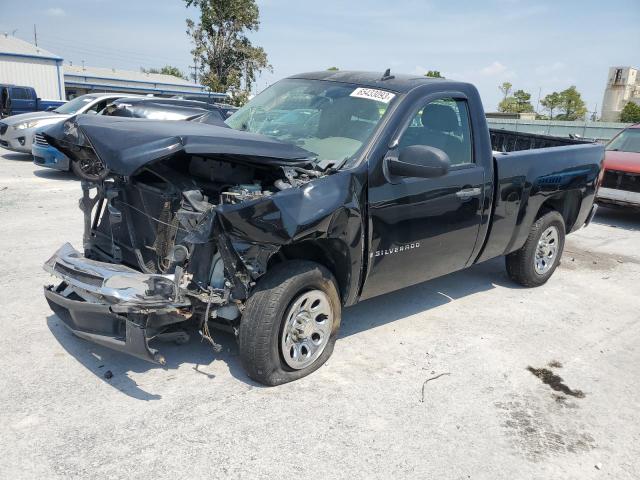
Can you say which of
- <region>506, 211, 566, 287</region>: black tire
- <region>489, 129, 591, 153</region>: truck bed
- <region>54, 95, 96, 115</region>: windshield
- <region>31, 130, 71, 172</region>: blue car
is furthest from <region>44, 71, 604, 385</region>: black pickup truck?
<region>54, 95, 96, 115</region>: windshield

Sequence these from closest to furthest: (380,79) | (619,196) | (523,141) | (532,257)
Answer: (380,79) → (532,257) → (523,141) → (619,196)

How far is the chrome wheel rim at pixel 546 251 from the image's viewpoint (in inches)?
231

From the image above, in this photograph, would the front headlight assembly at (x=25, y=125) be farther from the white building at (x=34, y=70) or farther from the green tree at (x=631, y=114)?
the green tree at (x=631, y=114)

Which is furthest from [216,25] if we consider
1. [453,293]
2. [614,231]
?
[453,293]

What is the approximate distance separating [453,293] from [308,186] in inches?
113

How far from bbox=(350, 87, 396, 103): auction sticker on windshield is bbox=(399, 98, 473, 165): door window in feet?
0.83

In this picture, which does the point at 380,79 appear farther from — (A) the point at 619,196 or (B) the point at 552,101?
(B) the point at 552,101

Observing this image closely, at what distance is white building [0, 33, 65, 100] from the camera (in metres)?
38.8

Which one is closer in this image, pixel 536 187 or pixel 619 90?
pixel 536 187

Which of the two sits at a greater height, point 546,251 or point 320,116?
point 320,116

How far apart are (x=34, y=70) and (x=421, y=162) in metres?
43.4

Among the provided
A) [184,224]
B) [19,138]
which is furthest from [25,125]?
[184,224]

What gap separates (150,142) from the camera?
319cm

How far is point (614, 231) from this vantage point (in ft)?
30.4
